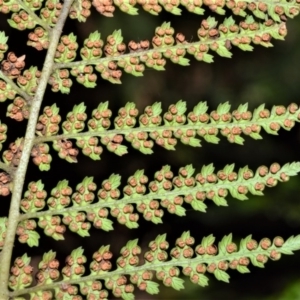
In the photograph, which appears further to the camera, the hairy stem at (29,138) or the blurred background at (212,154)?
the blurred background at (212,154)

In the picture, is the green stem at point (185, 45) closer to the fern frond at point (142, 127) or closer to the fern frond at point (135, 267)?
the fern frond at point (142, 127)

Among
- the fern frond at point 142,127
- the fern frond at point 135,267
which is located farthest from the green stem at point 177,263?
the fern frond at point 142,127

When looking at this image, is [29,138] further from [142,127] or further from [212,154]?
[212,154]

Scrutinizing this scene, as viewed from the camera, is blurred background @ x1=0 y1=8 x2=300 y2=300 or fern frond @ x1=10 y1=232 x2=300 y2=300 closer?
fern frond @ x1=10 y1=232 x2=300 y2=300

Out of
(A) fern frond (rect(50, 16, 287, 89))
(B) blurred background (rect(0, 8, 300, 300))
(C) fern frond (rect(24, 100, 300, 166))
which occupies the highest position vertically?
(A) fern frond (rect(50, 16, 287, 89))

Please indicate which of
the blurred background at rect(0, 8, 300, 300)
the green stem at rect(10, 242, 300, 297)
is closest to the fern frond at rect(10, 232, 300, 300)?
the green stem at rect(10, 242, 300, 297)

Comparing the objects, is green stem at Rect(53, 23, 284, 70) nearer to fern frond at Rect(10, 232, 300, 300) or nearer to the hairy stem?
the hairy stem

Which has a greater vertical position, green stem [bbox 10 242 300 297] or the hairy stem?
the hairy stem
